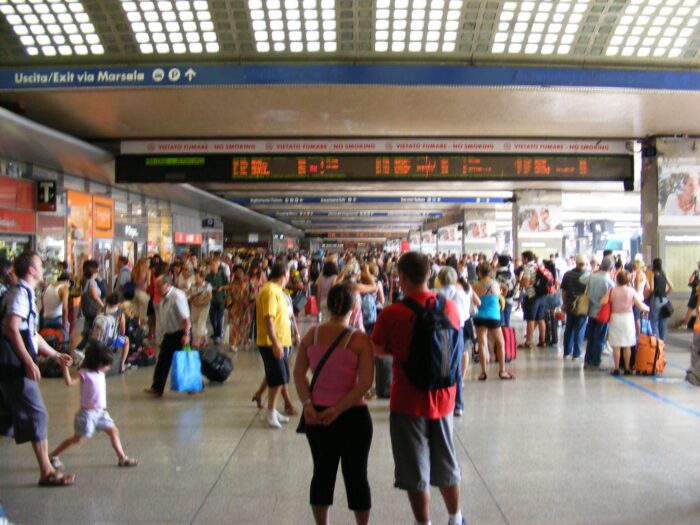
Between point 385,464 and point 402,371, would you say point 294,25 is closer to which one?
point 385,464

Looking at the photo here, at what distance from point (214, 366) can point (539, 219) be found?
610 inches

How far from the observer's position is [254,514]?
13.8 ft

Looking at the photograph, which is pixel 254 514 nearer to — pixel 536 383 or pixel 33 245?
pixel 536 383

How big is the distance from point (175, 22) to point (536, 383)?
6403mm

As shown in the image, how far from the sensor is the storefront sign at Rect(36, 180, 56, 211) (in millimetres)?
13164

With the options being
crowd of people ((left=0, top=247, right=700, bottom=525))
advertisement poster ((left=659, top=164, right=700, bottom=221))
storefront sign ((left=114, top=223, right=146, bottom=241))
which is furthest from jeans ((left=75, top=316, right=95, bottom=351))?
advertisement poster ((left=659, top=164, right=700, bottom=221))

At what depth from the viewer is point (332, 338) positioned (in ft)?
11.6

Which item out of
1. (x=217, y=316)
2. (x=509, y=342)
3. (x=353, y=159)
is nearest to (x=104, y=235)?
(x=217, y=316)

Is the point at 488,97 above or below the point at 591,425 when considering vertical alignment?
above

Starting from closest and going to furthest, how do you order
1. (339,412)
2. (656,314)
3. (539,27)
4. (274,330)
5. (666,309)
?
1. (339,412)
2. (274,330)
3. (539,27)
4. (666,309)
5. (656,314)

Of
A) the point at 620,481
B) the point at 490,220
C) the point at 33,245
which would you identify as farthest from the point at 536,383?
the point at 490,220

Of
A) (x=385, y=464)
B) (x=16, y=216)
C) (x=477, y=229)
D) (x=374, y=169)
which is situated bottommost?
(x=385, y=464)

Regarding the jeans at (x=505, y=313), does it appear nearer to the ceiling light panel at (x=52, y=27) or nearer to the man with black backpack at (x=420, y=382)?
the ceiling light panel at (x=52, y=27)

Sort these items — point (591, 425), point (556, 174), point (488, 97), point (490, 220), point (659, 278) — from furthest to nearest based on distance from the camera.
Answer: point (490, 220)
point (556, 174)
point (659, 278)
point (488, 97)
point (591, 425)
